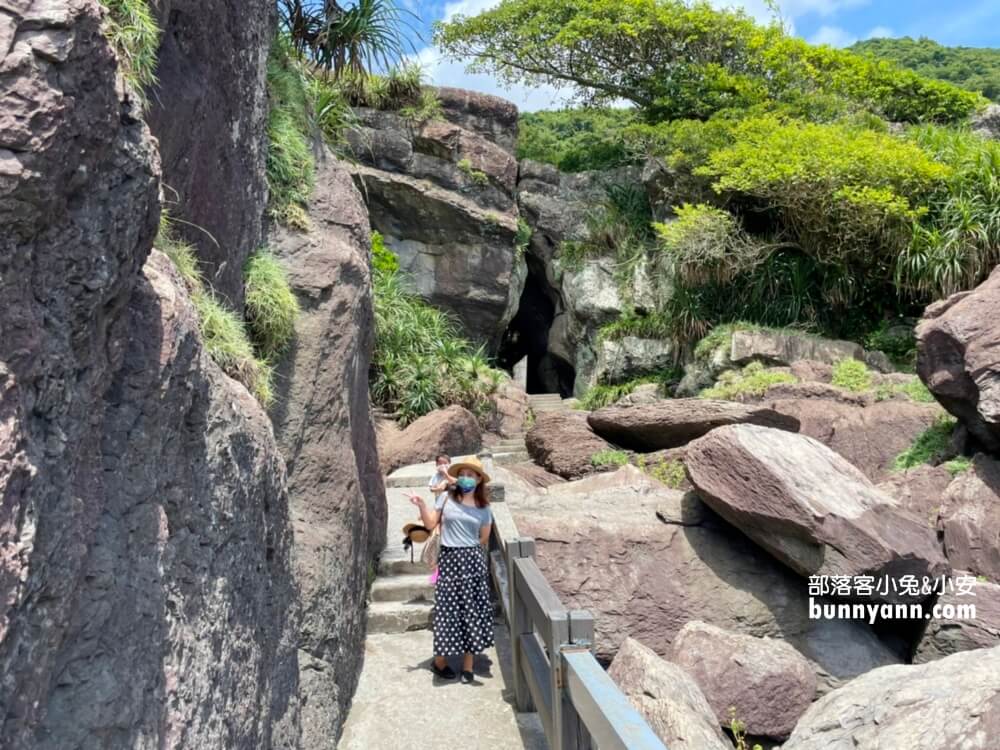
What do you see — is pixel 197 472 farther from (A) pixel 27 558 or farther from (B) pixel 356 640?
(B) pixel 356 640

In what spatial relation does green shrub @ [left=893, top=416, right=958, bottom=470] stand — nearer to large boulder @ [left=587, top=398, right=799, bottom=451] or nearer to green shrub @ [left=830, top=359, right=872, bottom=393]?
large boulder @ [left=587, top=398, right=799, bottom=451]

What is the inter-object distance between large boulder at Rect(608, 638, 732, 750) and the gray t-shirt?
1209 millimetres

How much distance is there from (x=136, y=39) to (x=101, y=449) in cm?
206

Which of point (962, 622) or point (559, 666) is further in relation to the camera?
point (962, 622)

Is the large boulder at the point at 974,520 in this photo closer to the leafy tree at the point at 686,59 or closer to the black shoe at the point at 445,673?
the black shoe at the point at 445,673

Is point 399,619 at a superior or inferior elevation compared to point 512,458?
inferior

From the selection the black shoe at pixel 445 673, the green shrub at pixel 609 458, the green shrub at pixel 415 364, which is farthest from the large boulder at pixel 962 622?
the green shrub at pixel 415 364

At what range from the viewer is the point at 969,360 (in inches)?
322

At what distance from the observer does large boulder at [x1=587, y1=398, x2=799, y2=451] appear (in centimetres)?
1018

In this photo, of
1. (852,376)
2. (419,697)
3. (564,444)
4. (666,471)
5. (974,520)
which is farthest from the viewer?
(852,376)

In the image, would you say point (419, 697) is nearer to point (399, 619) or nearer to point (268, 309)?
point (399, 619)

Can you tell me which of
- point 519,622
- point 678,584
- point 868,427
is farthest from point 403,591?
point 868,427

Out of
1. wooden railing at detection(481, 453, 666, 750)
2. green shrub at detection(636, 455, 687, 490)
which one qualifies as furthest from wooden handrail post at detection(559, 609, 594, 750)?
green shrub at detection(636, 455, 687, 490)

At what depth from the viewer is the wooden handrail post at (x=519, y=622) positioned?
5.16 meters
